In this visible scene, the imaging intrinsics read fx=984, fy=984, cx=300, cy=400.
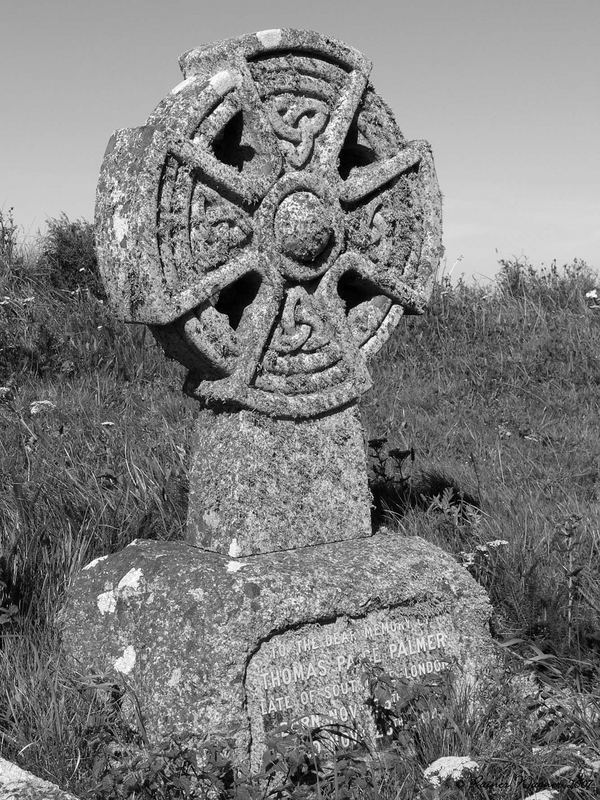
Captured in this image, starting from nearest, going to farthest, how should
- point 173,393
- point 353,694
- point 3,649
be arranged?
point 353,694
point 3,649
point 173,393

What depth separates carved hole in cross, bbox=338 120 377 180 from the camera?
142 inches

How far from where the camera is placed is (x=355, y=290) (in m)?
3.77

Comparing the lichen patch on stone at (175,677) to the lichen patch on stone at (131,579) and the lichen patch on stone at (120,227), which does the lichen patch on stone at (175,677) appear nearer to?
the lichen patch on stone at (131,579)

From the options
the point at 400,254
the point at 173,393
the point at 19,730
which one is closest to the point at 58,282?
the point at 173,393

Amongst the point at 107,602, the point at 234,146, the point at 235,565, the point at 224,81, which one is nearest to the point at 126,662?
the point at 107,602

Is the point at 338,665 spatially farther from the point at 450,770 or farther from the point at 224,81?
the point at 224,81

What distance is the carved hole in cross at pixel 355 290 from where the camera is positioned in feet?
11.9

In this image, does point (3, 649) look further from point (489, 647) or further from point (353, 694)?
point (489, 647)

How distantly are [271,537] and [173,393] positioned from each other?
290 centimetres

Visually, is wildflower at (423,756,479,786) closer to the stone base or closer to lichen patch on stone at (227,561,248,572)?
the stone base

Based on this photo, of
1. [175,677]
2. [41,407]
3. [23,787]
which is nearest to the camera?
[23,787]

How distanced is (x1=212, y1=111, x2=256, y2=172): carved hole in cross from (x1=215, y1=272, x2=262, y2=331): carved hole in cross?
1.26ft

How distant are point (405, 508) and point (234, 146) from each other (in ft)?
6.04

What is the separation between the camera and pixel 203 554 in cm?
321
